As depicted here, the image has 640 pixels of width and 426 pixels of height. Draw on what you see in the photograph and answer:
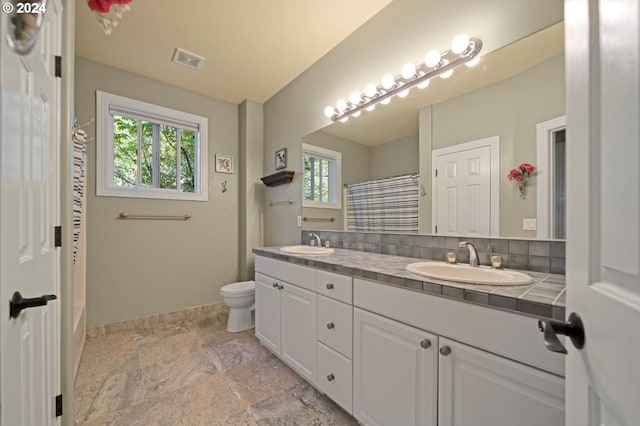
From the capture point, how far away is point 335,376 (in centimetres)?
139

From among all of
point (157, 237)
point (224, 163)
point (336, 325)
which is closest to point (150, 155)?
point (224, 163)

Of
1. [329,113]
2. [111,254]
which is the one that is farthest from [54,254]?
[329,113]

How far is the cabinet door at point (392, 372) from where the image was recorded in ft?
3.23

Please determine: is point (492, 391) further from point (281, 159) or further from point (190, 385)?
point (281, 159)

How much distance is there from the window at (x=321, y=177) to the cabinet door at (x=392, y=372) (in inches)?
46.3

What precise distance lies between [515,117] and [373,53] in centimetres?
114

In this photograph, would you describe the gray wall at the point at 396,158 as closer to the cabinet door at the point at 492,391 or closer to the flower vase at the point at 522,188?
the flower vase at the point at 522,188

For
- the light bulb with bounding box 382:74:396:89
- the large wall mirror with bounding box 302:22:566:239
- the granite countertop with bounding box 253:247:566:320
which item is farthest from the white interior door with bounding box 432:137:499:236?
the light bulb with bounding box 382:74:396:89

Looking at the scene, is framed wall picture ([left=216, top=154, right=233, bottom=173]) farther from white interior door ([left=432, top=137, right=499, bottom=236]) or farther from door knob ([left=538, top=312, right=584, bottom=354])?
door knob ([left=538, top=312, right=584, bottom=354])

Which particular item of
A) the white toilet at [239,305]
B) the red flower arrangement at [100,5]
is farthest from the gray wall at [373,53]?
the red flower arrangement at [100,5]

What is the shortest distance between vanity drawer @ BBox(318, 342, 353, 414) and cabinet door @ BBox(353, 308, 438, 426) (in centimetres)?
4

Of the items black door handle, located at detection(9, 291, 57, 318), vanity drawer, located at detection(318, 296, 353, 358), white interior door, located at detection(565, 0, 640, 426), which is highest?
white interior door, located at detection(565, 0, 640, 426)

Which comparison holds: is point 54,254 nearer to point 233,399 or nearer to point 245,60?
point 233,399

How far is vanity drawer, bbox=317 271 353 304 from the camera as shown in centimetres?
132
